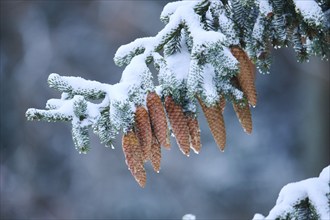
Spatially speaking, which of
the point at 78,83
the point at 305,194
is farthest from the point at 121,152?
the point at 78,83

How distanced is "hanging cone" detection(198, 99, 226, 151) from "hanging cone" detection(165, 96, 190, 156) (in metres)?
0.04

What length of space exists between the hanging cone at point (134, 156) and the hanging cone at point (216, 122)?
11cm

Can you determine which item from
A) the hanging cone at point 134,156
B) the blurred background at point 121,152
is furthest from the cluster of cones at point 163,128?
the blurred background at point 121,152

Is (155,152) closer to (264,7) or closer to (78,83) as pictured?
(78,83)

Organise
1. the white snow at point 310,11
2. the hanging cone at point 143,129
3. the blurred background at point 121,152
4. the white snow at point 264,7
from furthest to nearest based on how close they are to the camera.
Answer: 1. the blurred background at point 121,152
2. the white snow at point 264,7
3. the white snow at point 310,11
4. the hanging cone at point 143,129

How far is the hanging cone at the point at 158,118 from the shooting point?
1.10 m

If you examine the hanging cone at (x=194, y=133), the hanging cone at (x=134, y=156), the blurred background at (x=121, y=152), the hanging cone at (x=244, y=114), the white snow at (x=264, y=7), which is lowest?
the hanging cone at (x=134, y=156)

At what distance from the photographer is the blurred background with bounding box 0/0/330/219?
316 inches

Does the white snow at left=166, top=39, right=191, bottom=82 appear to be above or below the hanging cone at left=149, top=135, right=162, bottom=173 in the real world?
above

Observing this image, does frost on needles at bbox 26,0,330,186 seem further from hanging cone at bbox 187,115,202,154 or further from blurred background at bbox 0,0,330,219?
blurred background at bbox 0,0,330,219

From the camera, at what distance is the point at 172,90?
3.69ft

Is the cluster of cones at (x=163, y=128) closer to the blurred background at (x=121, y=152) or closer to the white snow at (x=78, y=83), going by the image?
the white snow at (x=78, y=83)

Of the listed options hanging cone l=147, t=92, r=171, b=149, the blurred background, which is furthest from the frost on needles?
the blurred background

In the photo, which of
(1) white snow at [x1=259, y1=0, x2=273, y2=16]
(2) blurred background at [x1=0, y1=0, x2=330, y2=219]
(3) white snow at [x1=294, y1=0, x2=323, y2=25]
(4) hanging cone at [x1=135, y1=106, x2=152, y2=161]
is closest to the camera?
(4) hanging cone at [x1=135, y1=106, x2=152, y2=161]
